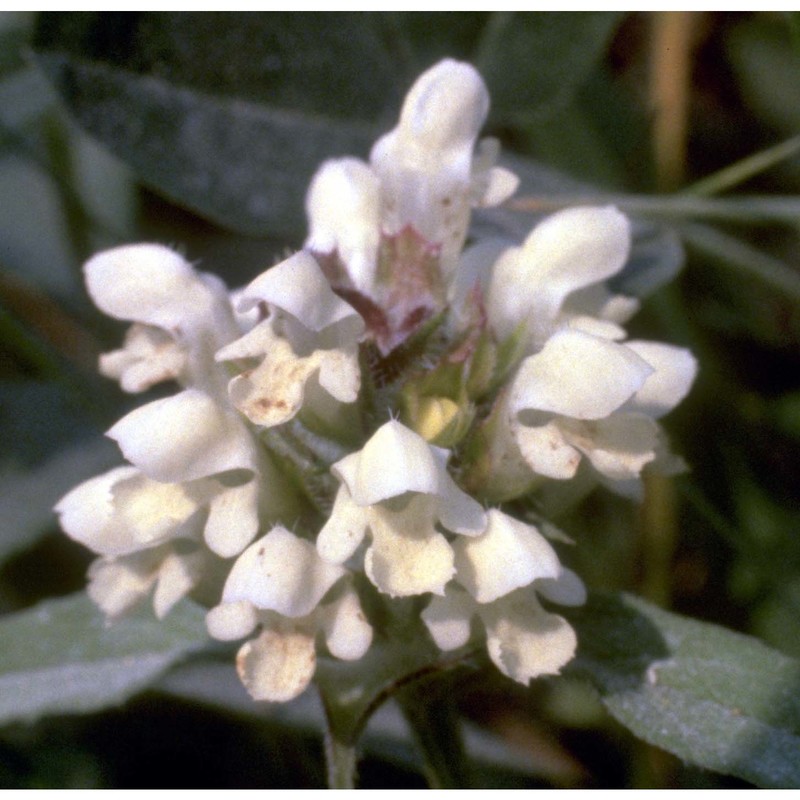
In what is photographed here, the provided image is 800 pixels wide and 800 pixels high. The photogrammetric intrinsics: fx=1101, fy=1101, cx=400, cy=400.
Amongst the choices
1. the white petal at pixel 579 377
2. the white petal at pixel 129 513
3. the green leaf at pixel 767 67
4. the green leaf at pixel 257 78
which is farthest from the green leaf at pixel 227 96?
the green leaf at pixel 767 67

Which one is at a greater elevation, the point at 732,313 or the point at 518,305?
the point at 518,305

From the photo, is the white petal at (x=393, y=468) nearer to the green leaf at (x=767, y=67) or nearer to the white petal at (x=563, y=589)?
the white petal at (x=563, y=589)

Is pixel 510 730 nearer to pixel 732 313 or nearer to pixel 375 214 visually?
pixel 732 313

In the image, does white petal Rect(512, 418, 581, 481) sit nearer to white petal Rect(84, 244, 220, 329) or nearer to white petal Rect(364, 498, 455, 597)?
white petal Rect(364, 498, 455, 597)

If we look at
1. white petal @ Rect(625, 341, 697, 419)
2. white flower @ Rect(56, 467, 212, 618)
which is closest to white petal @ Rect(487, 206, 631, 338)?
white petal @ Rect(625, 341, 697, 419)

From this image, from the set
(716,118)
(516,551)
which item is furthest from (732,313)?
(516,551)

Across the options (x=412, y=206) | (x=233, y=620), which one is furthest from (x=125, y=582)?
(x=412, y=206)
